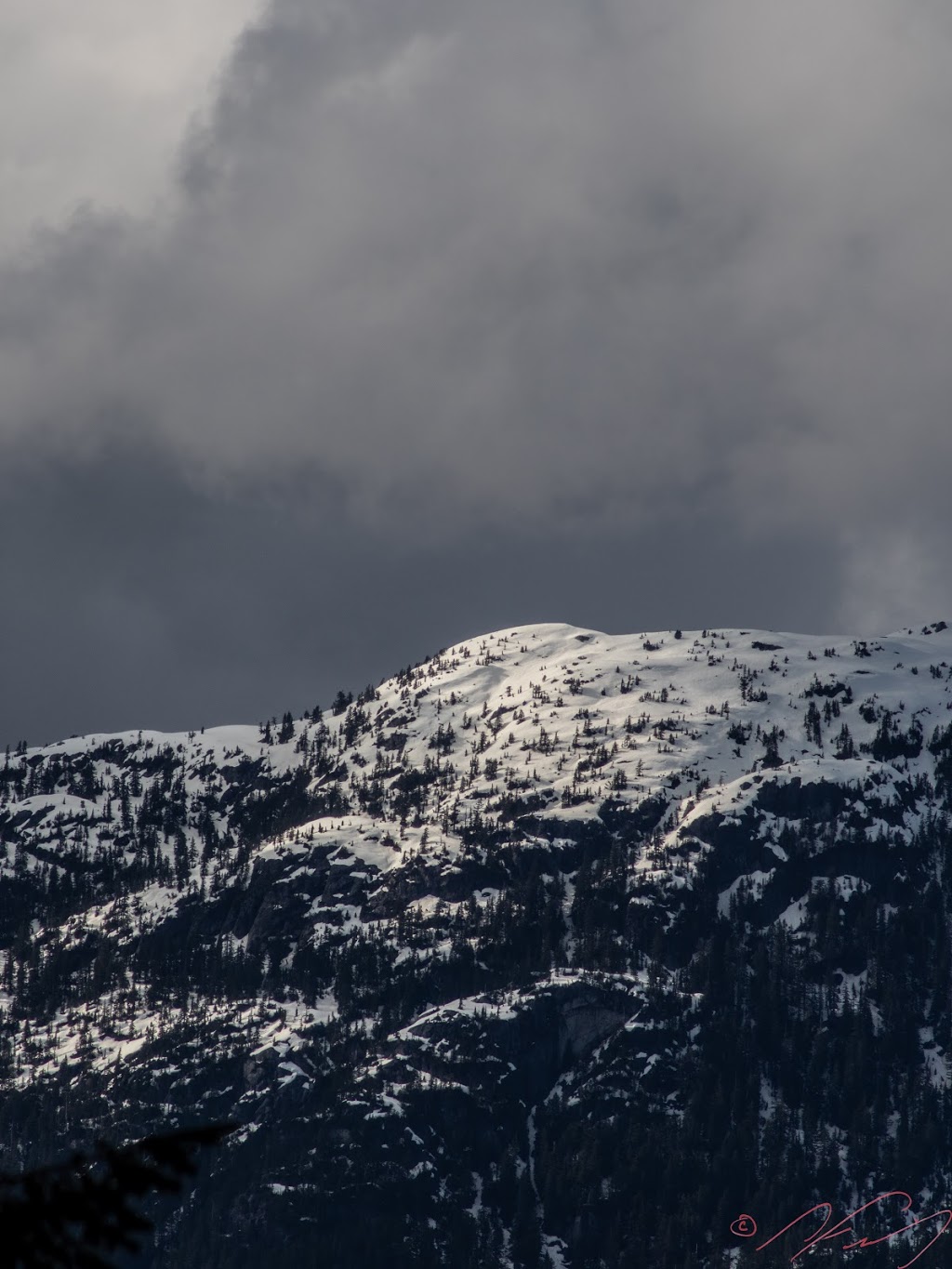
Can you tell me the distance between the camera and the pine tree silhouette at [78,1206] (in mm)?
23578

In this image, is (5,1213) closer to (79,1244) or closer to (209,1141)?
(79,1244)

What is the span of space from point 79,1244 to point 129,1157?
1183 millimetres

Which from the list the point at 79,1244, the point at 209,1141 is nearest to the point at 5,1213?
the point at 79,1244

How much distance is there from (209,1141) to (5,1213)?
2856mm

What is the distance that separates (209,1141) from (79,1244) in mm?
2062

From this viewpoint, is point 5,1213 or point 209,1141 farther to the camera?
point 209,1141

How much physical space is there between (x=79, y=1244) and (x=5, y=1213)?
115 centimetres

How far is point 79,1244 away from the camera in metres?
24.1

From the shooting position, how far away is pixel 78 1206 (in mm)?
23984

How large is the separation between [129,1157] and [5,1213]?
1.59m

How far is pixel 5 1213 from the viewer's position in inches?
923

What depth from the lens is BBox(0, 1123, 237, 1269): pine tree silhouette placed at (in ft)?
77.4

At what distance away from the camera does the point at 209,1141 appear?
997 inches
